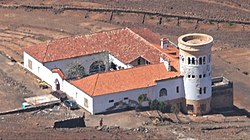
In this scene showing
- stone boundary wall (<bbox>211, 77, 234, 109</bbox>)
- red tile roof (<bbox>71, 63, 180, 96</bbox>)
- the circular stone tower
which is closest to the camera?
red tile roof (<bbox>71, 63, 180, 96</bbox>)

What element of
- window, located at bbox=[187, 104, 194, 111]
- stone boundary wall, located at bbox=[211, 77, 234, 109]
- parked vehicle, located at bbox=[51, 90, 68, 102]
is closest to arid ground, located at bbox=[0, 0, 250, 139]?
window, located at bbox=[187, 104, 194, 111]

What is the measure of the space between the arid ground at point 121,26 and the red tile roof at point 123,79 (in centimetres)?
335

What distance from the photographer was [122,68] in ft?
499

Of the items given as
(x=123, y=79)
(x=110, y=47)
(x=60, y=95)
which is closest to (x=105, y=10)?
(x=110, y=47)

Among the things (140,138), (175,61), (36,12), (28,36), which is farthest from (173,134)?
(36,12)

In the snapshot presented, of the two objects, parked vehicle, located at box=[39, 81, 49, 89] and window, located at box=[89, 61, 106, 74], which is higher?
window, located at box=[89, 61, 106, 74]

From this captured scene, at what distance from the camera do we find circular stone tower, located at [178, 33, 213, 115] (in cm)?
14338

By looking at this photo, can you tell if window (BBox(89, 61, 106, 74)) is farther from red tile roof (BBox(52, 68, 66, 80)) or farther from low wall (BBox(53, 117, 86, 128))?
low wall (BBox(53, 117, 86, 128))

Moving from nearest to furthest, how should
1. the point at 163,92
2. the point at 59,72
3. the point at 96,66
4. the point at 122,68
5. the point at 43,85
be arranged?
the point at 163,92
the point at 59,72
the point at 43,85
the point at 122,68
the point at 96,66

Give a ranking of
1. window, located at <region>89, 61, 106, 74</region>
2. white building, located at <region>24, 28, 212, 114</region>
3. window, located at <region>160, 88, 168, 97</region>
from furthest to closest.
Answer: window, located at <region>89, 61, 106, 74</region>, window, located at <region>160, 88, 168, 97</region>, white building, located at <region>24, 28, 212, 114</region>

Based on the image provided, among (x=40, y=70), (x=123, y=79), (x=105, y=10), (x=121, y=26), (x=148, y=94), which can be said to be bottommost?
(x=148, y=94)

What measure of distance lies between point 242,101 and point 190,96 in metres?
11.8

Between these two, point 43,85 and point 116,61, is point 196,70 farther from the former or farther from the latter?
point 43,85

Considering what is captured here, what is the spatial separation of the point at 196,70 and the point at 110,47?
15818mm
